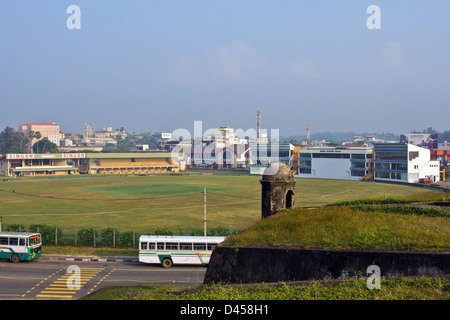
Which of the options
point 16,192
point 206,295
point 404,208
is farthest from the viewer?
point 16,192

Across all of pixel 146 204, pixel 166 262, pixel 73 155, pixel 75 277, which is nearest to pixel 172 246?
pixel 166 262

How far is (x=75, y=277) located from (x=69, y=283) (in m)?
1.60

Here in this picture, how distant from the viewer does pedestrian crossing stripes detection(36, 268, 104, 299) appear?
71.3 ft

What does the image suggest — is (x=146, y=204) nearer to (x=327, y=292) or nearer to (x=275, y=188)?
(x=275, y=188)

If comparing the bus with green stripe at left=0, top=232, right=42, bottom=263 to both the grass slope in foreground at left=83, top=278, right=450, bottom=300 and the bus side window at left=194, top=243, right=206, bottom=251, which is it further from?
the grass slope in foreground at left=83, top=278, right=450, bottom=300

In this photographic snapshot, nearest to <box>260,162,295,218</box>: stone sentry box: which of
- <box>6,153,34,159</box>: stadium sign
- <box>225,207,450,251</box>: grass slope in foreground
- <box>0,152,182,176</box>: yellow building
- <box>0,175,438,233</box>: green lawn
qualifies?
<box>225,207,450,251</box>: grass slope in foreground

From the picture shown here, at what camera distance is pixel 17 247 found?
28.7 metres

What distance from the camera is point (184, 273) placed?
26906mm

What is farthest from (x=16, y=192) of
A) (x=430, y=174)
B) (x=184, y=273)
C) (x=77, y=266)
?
(x=430, y=174)

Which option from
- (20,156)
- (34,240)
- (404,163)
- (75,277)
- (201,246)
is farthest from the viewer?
(20,156)

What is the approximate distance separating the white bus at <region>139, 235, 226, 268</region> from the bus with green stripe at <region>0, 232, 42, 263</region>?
7.91 m

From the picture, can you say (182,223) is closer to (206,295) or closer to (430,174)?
(206,295)

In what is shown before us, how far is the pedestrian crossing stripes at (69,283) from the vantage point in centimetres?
2172
